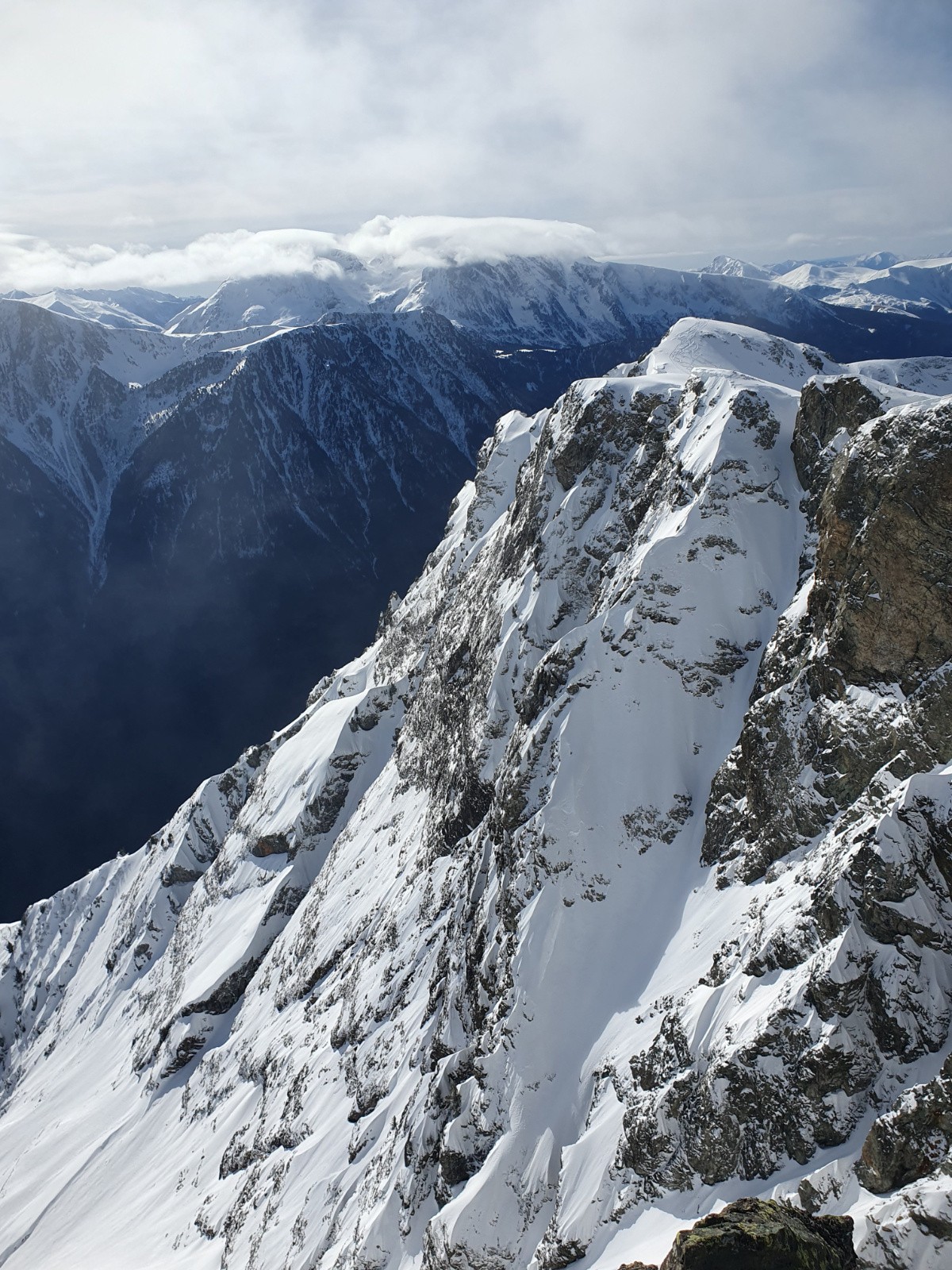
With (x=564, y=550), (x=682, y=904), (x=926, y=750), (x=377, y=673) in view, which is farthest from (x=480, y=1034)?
(x=377, y=673)

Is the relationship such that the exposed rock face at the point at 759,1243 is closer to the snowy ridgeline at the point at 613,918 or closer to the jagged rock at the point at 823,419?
the snowy ridgeline at the point at 613,918

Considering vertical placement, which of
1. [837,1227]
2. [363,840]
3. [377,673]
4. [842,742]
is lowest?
[363,840]

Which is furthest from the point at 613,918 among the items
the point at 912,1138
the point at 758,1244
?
the point at 758,1244

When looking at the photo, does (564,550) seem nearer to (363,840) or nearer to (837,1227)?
(363,840)

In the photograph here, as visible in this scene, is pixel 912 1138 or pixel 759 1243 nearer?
pixel 759 1243

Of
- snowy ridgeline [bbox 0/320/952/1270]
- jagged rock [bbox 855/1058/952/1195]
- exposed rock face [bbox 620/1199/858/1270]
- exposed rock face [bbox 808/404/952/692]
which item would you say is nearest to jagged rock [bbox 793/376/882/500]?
snowy ridgeline [bbox 0/320/952/1270]

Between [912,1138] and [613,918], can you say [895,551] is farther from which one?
[613,918]

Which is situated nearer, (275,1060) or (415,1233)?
(415,1233)

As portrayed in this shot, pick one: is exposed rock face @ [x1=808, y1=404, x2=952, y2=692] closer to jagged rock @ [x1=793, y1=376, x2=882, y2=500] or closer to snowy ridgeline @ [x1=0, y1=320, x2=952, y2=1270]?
snowy ridgeline @ [x1=0, y1=320, x2=952, y2=1270]

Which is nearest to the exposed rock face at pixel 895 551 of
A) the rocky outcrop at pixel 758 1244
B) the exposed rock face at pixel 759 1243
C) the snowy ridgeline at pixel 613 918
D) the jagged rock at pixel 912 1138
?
the snowy ridgeline at pixel 613 918
